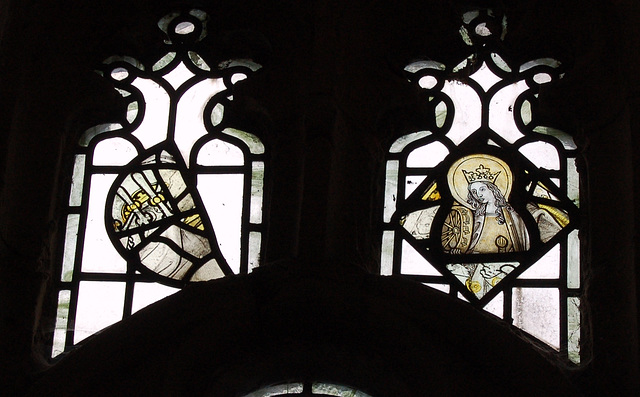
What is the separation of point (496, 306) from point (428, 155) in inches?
29.6

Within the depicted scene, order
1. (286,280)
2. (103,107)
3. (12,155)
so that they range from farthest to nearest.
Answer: (103,107), (12,155), (286,280)

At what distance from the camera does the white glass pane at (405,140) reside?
6020 millimetres

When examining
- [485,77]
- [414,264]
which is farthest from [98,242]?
[485,77]

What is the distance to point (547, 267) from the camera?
5.68 meters

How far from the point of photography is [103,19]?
6324 millimetres

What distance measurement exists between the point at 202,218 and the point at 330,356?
2.96 ft

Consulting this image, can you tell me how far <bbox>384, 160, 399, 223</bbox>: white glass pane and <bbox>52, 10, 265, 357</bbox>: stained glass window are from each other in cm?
51

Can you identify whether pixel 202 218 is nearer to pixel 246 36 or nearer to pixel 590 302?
pixel 246 36

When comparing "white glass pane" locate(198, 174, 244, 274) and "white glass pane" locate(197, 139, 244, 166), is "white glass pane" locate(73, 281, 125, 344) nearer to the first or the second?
"white glass pane" locate(198, 174, 244, 274)

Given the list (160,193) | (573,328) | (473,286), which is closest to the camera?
(573,328)

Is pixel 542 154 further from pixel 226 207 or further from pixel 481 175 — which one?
pixel 226 207

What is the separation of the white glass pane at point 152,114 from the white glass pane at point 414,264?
3.79 feet

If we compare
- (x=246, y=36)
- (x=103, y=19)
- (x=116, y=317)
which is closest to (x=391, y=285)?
Answer: (x=116, y=317)

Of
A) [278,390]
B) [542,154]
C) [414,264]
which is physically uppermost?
[542,154]
